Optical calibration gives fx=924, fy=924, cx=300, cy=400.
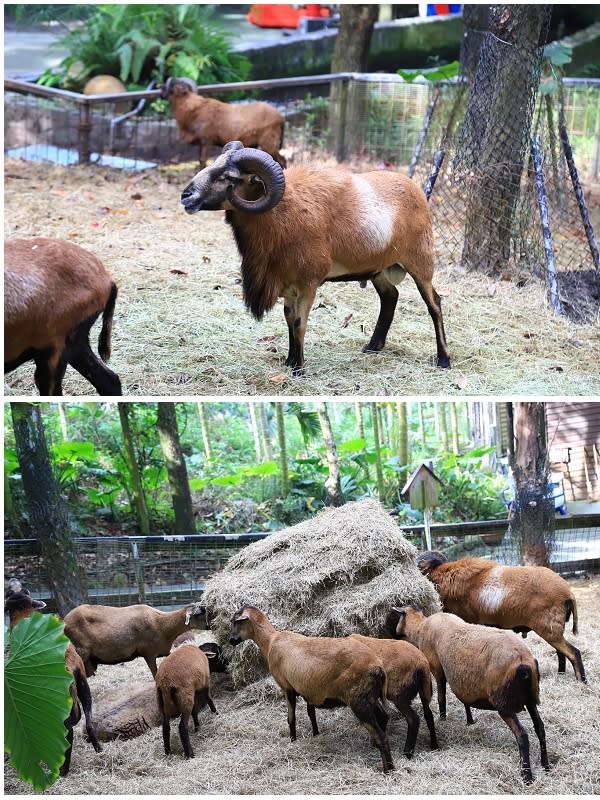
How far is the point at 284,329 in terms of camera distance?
24.1 feet

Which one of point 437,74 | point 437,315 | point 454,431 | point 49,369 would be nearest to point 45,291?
point 49,369

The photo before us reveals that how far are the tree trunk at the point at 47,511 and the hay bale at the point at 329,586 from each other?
4.97 ft

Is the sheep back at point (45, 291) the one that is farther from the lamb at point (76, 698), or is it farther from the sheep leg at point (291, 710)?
the sheep leg at point (291, 710)

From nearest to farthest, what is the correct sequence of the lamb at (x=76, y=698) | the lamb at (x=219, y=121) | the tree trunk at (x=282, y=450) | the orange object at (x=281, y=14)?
1. the lamb at (x=76, y=698)
2. the tree trunk at (x=282, y=450)
3. the lamb at (x=219, y=121)
4. the orange object at (x=281, y=14)

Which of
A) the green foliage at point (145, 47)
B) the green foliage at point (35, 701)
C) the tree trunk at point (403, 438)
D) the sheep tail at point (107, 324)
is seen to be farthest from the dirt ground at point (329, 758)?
the green foliage at point (145, 47)

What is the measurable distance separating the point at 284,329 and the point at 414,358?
3.65ft

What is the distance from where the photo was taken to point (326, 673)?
493 centimetres

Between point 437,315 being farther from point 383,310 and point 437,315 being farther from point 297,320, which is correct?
point 297,320

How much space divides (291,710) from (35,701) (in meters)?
1.46

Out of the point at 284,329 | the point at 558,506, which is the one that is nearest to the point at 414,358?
the point at 284,329

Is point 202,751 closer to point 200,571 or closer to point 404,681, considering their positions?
point 404,681

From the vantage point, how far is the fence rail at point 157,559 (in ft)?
23.9

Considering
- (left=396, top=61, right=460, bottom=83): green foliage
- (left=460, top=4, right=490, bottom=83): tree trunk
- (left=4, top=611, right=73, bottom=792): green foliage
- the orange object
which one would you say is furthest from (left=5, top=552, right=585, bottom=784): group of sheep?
the orange object

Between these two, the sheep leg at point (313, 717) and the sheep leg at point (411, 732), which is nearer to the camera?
the sheep leg at point (411, 732)
